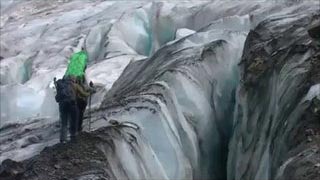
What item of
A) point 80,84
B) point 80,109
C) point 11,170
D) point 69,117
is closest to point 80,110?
point 80,109

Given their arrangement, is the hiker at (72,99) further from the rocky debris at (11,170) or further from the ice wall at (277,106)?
the ice wall at (277,106)

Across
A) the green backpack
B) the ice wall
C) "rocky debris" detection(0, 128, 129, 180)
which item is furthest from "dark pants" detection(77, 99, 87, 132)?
the ice wall

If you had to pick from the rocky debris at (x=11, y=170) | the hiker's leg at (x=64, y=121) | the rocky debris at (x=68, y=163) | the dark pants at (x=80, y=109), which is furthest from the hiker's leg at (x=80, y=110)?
the rocky debris at (x=11, y=170)

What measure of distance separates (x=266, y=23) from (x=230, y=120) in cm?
171

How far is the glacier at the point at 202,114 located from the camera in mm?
8188

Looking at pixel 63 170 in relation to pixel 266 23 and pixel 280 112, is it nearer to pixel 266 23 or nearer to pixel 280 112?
pixel 280 112

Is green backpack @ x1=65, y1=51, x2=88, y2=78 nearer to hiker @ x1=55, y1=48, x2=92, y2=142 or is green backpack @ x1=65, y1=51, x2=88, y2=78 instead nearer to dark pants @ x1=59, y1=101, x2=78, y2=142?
hiker @ x1=55, y1=48, x2=92, y2=142

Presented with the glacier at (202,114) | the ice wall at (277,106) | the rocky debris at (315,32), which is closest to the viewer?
the ice wall at (277,106)

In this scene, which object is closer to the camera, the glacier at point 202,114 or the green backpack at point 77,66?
the glacier at point 202,114

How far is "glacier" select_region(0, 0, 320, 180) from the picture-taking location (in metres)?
8.19

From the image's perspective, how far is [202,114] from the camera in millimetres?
10867

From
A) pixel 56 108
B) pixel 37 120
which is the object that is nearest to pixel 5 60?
pixel 56 108

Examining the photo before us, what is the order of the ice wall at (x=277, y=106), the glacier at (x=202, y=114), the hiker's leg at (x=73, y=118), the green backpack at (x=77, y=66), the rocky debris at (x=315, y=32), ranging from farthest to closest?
the green backpack at (x=77, y=66)
the hiker's leg at (x=73, y=118)
the rocky debris at (x=315, y=32)
the glacier at (x=202, y=114)
the ice wall at (x=277, y=106)

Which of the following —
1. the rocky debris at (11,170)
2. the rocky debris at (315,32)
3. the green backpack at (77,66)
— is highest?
the rocky debris at (315,32)
